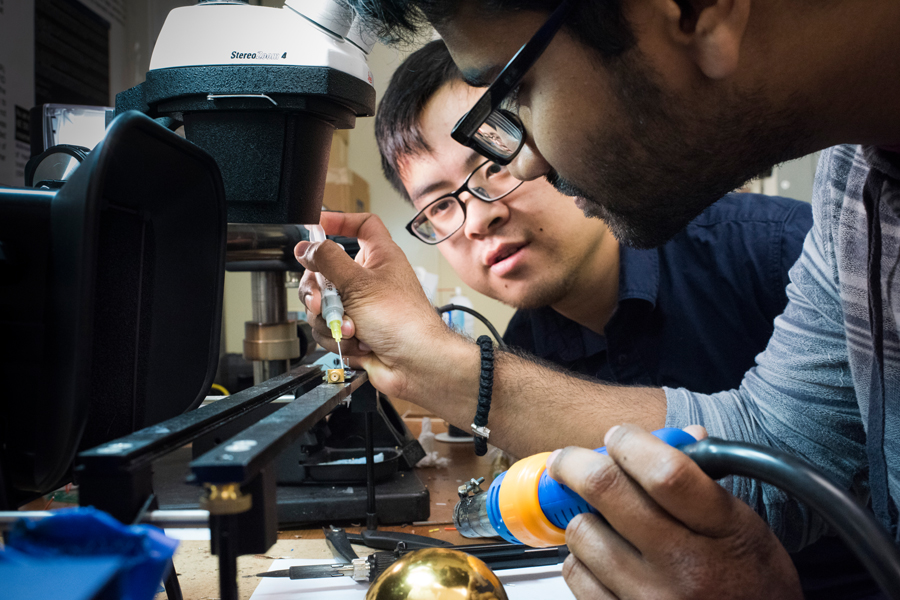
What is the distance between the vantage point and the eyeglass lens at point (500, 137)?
75 centimetres

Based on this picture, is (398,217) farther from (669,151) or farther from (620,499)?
(620,499)

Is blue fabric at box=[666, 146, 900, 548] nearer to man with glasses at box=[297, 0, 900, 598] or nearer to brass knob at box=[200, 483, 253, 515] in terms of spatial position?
man with glasses at box=[297, 0, 900, 598]

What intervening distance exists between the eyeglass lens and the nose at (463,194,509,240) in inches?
14.2

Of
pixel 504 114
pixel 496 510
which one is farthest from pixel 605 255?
pixel 496 510

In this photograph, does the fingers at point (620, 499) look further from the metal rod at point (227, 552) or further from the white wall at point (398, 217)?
the white wall at point (398, 217)

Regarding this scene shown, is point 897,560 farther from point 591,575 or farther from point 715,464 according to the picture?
point 591,575

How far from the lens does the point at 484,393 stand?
2.71ft

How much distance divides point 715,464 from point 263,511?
30 centimetres

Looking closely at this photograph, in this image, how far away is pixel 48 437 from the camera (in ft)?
1.26

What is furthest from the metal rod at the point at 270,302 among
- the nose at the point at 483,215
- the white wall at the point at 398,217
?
the white wall at the point at 398,217

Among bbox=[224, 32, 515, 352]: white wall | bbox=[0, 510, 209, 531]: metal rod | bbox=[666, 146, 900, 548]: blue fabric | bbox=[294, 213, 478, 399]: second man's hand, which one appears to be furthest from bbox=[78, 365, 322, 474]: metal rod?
bbox=[224, 32, 515, 352]: white wall

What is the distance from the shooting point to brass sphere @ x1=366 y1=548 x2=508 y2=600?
0.42 metres

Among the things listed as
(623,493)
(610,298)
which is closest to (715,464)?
(623,493)

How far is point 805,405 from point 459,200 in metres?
0.77
